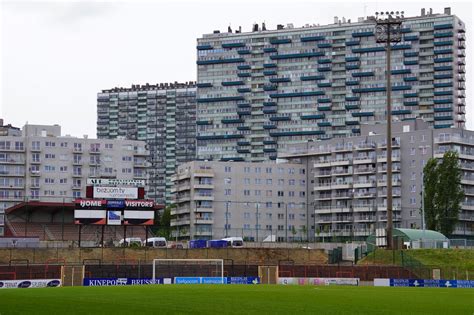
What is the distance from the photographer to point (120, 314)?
40969mm

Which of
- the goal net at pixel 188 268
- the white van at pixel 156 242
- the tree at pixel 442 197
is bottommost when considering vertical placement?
the goal net at pixel 188 268

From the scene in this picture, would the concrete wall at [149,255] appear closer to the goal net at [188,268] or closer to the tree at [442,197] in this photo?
the goal net at [188,268]

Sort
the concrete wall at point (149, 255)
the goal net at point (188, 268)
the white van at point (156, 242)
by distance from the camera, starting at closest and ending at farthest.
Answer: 1. the goal net at point (188, 268)
2. the concrete wall at point (149, 255)
3. the white van at point (156, 242)

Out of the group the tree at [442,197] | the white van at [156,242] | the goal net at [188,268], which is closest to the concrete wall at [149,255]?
the goal net at [188,268]

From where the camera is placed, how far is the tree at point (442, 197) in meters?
173

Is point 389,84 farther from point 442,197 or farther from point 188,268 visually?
point 442,197

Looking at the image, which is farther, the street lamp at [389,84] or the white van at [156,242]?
the white van at [156,242]

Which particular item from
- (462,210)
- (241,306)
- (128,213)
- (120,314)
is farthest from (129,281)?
(462,210)

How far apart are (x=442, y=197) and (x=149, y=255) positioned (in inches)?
2887

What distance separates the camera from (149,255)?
400ft

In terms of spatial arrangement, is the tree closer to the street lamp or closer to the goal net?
the street lamp

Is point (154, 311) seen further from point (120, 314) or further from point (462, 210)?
point (462, 210)

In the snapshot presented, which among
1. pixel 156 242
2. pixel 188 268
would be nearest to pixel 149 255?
pixel 188 268

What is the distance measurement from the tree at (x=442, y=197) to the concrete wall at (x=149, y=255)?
4848 cm
